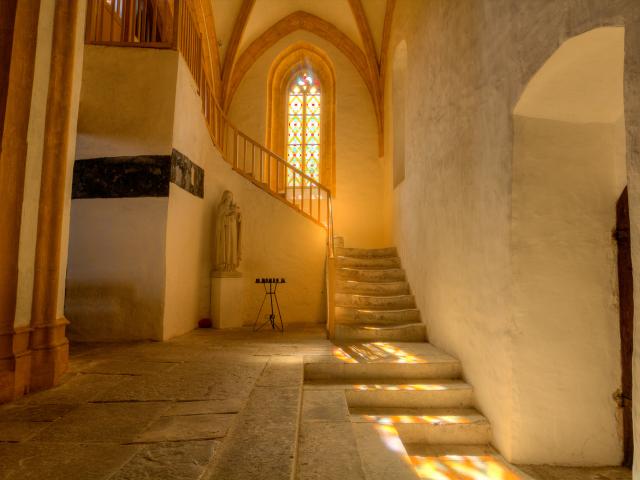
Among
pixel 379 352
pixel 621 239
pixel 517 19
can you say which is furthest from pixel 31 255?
pixel 621 239

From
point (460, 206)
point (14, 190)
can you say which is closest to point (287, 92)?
point (460, 206)

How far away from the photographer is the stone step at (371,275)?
6605mm

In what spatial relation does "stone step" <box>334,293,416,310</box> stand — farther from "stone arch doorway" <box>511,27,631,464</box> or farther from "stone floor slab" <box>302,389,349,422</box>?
"stone arch doorway" <box>511,27,631,464</box>

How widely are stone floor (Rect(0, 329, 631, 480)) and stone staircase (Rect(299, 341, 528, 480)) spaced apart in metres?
0.22

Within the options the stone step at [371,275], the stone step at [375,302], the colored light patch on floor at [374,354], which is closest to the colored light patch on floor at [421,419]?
the colored light patch on floor at [374,354]

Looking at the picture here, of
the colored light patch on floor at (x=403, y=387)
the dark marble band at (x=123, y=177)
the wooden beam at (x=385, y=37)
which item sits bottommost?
the colored light patch on floor at (x=403, y=387)

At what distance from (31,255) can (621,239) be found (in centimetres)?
462

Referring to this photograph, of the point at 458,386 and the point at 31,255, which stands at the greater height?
the point at 31,255

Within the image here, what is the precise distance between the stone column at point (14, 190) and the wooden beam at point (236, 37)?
286 inches

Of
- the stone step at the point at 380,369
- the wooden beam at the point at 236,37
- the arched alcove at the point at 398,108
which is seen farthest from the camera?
the wooden beam at the point at 236,37

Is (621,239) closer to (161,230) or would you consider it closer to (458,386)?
(458,386)

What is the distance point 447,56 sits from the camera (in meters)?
4.68

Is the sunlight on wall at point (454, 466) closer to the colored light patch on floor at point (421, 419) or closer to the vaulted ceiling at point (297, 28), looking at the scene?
the colored light patch on floor at point (421, 419)

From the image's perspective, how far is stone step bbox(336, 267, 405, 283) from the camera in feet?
21.7
